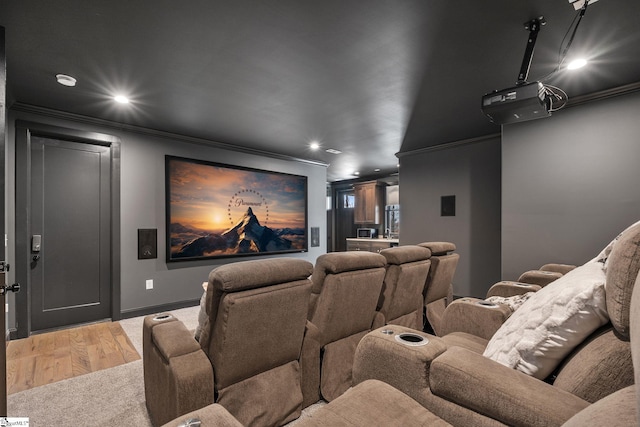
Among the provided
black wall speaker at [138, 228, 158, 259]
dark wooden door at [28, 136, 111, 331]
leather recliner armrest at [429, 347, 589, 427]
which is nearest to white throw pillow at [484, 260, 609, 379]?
leather recliner armrest at [429, 347, 589, 427]

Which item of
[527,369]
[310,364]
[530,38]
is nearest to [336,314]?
[310,364]

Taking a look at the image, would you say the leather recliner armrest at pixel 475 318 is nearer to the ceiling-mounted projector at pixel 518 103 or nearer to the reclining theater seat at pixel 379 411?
the reclining theater seat at pixel 379 411

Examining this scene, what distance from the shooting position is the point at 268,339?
1553mm

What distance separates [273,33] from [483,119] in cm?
299

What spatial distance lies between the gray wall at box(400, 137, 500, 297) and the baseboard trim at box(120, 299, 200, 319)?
3775 mm

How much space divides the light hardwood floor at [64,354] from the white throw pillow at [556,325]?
3.03 m

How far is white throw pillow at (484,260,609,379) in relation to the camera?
950 millimetres

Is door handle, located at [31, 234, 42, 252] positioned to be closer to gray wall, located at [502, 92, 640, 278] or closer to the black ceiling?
the black ceiling

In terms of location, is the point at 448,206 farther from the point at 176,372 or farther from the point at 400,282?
the point at 176,372

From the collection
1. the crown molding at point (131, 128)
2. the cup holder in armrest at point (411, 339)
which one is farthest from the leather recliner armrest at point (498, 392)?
the crown molding at point (131, 128)

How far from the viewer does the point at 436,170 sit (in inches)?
205

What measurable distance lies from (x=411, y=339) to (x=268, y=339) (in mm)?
715

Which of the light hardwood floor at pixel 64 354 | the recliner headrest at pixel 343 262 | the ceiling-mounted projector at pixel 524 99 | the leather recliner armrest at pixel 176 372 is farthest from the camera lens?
the light hardwood floor at pixel 64 354

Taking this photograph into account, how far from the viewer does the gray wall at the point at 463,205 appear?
4.54 meters
